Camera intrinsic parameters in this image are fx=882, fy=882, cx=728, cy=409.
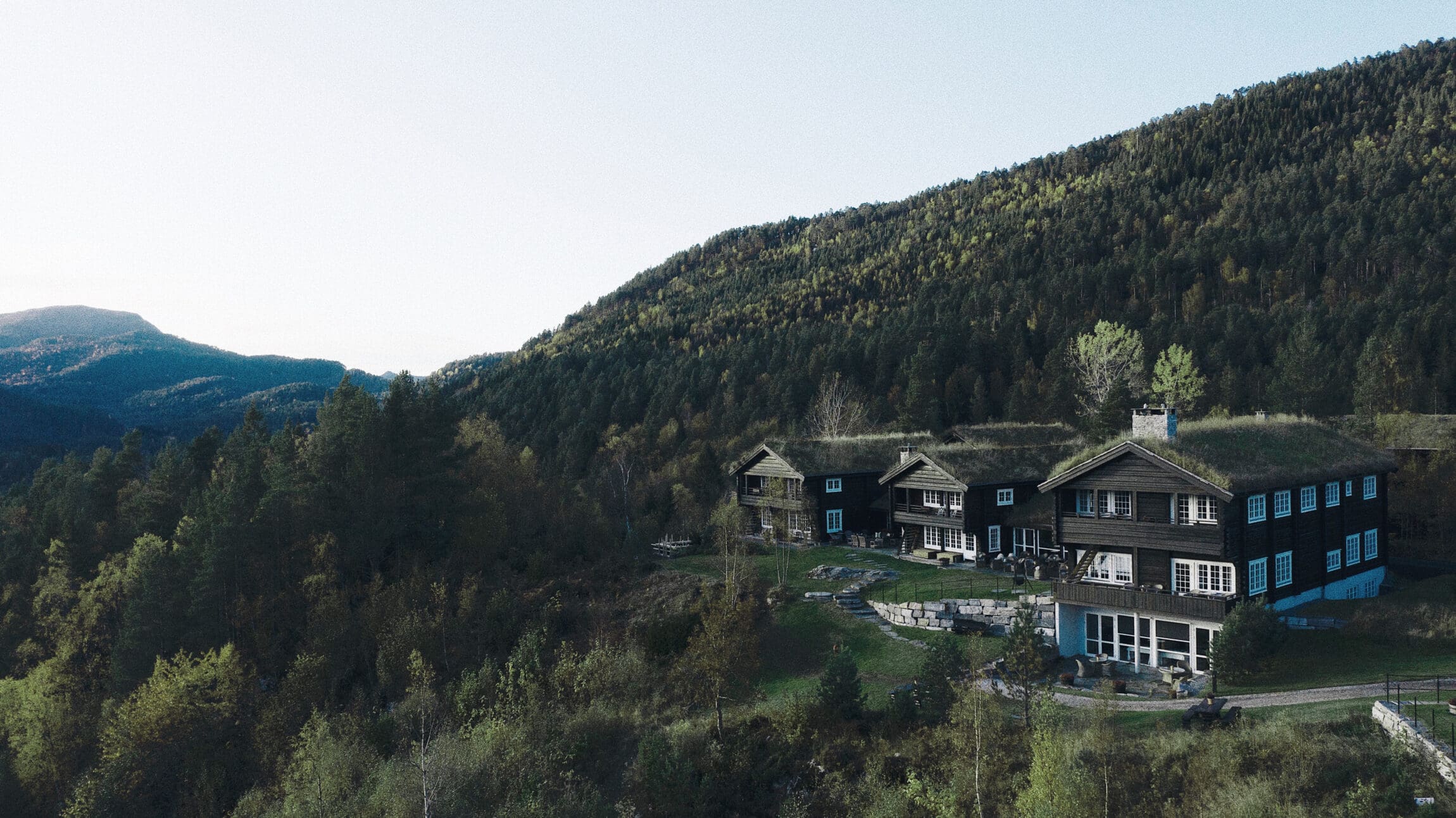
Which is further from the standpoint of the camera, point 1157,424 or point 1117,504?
point 1117,504

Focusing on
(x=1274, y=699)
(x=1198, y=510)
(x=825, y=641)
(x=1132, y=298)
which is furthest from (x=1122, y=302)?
(x=1274, y=699)

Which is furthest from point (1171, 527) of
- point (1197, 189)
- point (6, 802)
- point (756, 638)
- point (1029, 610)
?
point (1197, 189)

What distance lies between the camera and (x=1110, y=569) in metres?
37.1

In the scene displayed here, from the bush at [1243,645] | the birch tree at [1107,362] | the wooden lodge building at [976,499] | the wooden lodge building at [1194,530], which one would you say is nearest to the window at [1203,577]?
the wooden lodge building at [1194,530]

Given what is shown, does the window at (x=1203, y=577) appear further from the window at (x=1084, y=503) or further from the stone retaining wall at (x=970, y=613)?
the stone retaining wall at (x=970, y=613)

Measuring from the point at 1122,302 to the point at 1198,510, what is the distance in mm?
106036

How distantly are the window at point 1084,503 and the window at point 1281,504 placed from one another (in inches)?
267

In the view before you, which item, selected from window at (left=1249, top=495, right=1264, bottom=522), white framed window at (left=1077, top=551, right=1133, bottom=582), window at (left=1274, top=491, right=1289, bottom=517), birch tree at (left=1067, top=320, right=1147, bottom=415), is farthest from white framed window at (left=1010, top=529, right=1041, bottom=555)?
birch tree at (left=1067, top=320, right=1147, bottom=415)

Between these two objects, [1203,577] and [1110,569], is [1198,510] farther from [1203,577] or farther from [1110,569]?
[1110,569]

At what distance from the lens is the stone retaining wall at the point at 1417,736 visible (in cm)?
1994

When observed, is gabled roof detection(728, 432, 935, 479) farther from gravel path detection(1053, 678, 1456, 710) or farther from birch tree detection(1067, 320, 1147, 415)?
gravel path detection(1053, 678, 1456, 710)

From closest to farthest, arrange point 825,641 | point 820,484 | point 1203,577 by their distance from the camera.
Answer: point 1203,577
point 825,641
point 820,484

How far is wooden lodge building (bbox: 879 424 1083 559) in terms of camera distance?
165 feet

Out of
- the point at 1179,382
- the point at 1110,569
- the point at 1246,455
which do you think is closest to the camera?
the point at 1246,455
